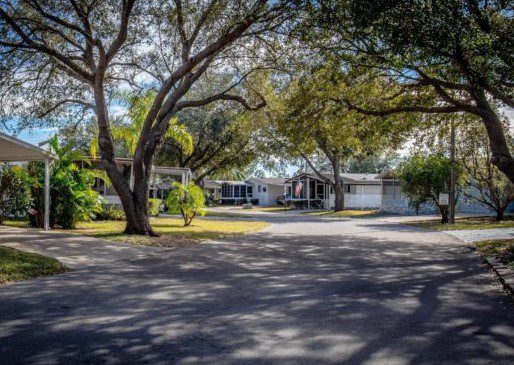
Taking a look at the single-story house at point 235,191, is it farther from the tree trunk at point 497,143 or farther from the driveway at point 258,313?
the driveway at point 258,313

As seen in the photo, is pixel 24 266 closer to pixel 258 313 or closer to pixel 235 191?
pixel 258 313

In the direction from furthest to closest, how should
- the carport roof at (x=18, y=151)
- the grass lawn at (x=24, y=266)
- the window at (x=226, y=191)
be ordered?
the window at (x=226, y=191)
the carport roof at (x=18, y=151)
the grass lawn at (x=24, y=266)

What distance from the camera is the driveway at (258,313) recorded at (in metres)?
4.27

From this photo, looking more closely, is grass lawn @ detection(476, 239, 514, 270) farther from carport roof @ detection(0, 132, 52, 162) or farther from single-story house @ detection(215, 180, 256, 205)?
single-story house @ detection(215, 180, 256, 205)

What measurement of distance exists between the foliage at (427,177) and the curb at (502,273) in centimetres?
1452

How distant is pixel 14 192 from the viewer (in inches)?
663

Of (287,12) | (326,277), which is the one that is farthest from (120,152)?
(326,277)

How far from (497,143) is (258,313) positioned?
30.7 feet

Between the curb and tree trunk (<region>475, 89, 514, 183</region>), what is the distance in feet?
8.53

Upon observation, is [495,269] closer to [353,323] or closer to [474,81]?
[474,81]

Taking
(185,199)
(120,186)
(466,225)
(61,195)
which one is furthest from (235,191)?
(120,186)

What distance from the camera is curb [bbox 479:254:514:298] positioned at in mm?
7281

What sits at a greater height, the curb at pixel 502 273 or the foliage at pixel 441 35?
the foliage at pixel 441 35

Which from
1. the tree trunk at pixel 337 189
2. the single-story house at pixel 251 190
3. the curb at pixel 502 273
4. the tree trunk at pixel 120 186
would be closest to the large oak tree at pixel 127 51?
the tree trunk at pixel 120 186
